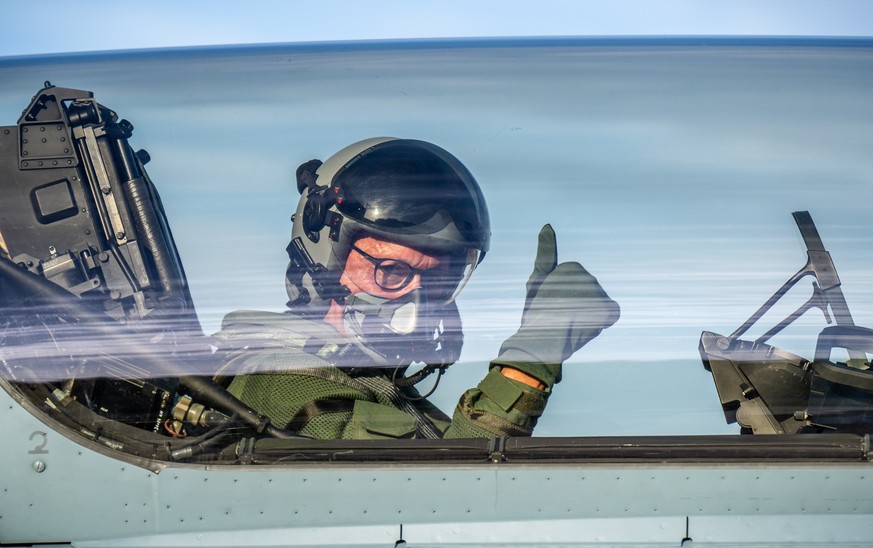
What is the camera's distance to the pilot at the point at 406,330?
2.40 m

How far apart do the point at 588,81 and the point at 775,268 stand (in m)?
0.75

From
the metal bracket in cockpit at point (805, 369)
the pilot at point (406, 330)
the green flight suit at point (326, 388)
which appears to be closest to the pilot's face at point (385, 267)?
the pilot at point (406, 330)

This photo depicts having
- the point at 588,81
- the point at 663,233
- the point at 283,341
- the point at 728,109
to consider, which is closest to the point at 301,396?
the point at 283,341

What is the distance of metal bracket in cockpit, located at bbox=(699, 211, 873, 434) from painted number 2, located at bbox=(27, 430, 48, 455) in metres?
1.63

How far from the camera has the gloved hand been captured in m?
2.37

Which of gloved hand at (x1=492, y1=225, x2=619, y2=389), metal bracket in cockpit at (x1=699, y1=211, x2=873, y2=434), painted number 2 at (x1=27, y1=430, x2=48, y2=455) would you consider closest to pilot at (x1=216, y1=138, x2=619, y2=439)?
gloved hand at (x1=492, y1=225, x2=619, y2=389)

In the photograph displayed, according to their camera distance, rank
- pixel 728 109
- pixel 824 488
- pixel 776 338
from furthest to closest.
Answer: pixel 728 109, pixel 776 338, pixel 824 488

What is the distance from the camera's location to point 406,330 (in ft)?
8.04

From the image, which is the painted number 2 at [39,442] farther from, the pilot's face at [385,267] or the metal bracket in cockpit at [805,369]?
the metal bracket in cockpit at [805,369]

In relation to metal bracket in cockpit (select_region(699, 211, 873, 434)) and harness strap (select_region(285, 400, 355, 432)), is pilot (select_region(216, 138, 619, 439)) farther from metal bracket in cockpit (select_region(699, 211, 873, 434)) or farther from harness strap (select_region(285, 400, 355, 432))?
metal bracket in cockpit (select_region(699, 211, 873, 434))

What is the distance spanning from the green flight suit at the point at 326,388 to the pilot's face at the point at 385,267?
0.79ft

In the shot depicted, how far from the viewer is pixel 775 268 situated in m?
2.40

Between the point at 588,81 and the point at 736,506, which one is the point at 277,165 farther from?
the point at 736,506

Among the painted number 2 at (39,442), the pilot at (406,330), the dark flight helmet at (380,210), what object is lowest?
the painted number 2 at (39,442)
